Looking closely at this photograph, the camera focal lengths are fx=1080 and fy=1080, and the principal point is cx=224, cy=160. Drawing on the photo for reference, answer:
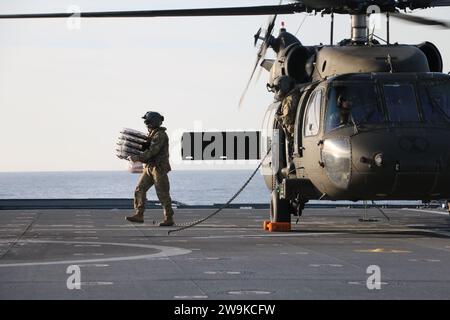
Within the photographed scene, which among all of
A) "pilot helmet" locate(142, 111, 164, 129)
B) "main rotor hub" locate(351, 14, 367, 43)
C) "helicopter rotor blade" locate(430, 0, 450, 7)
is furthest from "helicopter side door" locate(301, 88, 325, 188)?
"pilot helmet" locate(142, 111, 164, 129)

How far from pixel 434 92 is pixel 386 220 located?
711 centimetres

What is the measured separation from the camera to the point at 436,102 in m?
19.1

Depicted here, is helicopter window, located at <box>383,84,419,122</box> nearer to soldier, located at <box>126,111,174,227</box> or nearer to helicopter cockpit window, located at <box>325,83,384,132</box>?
helicopter cockpit window, located at <box>325,83,384,132</box>

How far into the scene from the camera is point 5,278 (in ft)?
39.8

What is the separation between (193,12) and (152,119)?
153 inches

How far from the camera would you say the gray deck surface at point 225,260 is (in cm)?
1108

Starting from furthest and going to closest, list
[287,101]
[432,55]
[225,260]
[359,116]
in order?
[432,55] → [287,101] → [359,116] → [225,260]

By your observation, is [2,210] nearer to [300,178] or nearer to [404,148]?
[300,178]

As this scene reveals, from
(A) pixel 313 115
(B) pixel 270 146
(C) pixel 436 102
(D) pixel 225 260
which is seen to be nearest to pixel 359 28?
(A) pixel 313 115

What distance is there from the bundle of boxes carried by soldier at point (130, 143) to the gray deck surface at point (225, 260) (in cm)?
159

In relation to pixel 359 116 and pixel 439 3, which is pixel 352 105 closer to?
pixel 359 116

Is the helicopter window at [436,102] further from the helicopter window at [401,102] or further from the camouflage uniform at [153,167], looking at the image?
the camouflage uniform at [153,167]

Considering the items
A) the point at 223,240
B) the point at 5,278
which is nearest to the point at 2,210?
the point at 223,240
